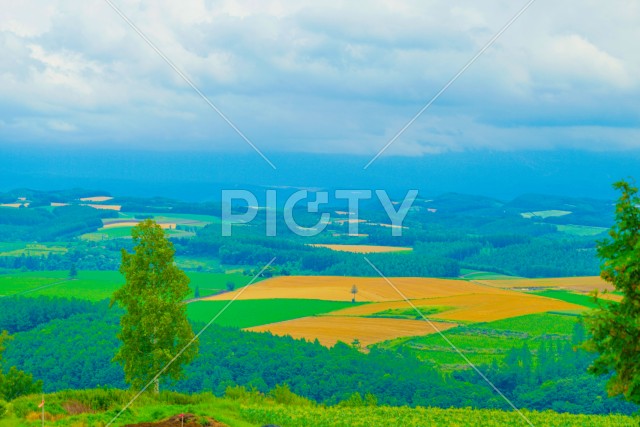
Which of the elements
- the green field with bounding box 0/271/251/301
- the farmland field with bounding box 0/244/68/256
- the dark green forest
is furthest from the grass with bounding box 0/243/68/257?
the dark green forest

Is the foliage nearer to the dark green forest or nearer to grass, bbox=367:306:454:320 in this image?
the dark green forest

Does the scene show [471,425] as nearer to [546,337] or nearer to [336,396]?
[336,396]

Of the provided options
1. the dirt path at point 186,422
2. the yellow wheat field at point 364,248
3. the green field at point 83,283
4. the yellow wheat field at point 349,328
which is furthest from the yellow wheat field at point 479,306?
the dirt path at point 186,422

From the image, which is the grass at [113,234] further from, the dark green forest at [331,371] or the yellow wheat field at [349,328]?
the yellow wheat field at [349,328]

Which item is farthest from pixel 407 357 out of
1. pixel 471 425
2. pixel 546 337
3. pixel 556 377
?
pixel 471 425

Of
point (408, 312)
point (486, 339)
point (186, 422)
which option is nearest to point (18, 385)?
point (186, 422)

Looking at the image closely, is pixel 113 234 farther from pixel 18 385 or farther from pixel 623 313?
pixel 623 313
